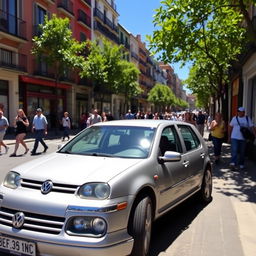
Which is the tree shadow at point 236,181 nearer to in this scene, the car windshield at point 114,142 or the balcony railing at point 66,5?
the car windshield at point 114,142

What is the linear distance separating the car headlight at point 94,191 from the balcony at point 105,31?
39.4m

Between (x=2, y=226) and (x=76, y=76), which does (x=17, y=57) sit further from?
(x=2, y=226)

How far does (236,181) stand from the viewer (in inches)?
341

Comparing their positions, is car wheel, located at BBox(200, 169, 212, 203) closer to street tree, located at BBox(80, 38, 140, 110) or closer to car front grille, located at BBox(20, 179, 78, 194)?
car front grille, located at BBox(20, 179, 78, 194)

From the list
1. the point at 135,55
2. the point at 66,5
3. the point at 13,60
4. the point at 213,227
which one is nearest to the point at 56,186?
the point at 213,227

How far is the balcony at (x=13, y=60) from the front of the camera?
23.3m

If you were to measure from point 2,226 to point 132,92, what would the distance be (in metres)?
45.1

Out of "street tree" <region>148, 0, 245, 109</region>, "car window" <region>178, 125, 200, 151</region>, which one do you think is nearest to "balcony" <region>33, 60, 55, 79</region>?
"street tree" <region>148, 0, 245, 109</region>

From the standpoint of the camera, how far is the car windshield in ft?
15.0

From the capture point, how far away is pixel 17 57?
81.3 ft

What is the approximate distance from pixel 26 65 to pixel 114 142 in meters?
23.0

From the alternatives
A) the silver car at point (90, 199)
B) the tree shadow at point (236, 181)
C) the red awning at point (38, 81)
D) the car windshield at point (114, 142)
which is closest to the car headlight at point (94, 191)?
the silver car at point (90, 199)

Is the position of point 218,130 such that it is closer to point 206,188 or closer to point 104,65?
point 206,188

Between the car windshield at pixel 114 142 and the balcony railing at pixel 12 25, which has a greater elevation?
the balcony railing at pixel 12 25
